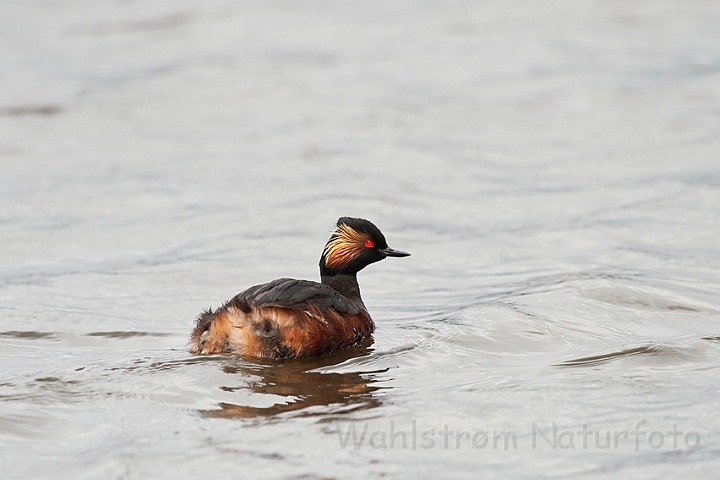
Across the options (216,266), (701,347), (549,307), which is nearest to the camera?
(701,347)

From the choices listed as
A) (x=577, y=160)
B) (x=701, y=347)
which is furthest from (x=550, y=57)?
(x=701, y=347)

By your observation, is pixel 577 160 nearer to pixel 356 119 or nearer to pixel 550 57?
pixel 356 119

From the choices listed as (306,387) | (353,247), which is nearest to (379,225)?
(353,247)

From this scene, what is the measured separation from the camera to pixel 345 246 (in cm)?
706

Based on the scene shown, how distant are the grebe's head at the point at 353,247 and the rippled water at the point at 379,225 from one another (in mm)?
535

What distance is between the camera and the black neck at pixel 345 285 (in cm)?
709

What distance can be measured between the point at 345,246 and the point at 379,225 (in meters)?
3.22

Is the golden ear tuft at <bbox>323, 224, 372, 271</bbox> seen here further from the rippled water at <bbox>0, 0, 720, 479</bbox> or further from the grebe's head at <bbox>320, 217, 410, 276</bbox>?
the rippled water at <bbox>0, 0, 720, 479</bbox>

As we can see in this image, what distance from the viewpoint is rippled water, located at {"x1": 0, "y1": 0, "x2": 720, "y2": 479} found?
492cm

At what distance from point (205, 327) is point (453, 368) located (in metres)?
1.50

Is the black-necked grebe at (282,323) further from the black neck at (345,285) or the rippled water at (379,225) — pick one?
the black neck at (345,285)

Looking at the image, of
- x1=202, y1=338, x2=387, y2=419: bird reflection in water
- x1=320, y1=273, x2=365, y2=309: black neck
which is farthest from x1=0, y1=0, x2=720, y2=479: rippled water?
x1=320, y1=273, x2=365, y2=309: black neck

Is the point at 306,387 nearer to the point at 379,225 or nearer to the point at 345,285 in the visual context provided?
the point at 345,285

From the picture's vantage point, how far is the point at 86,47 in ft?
57.8
